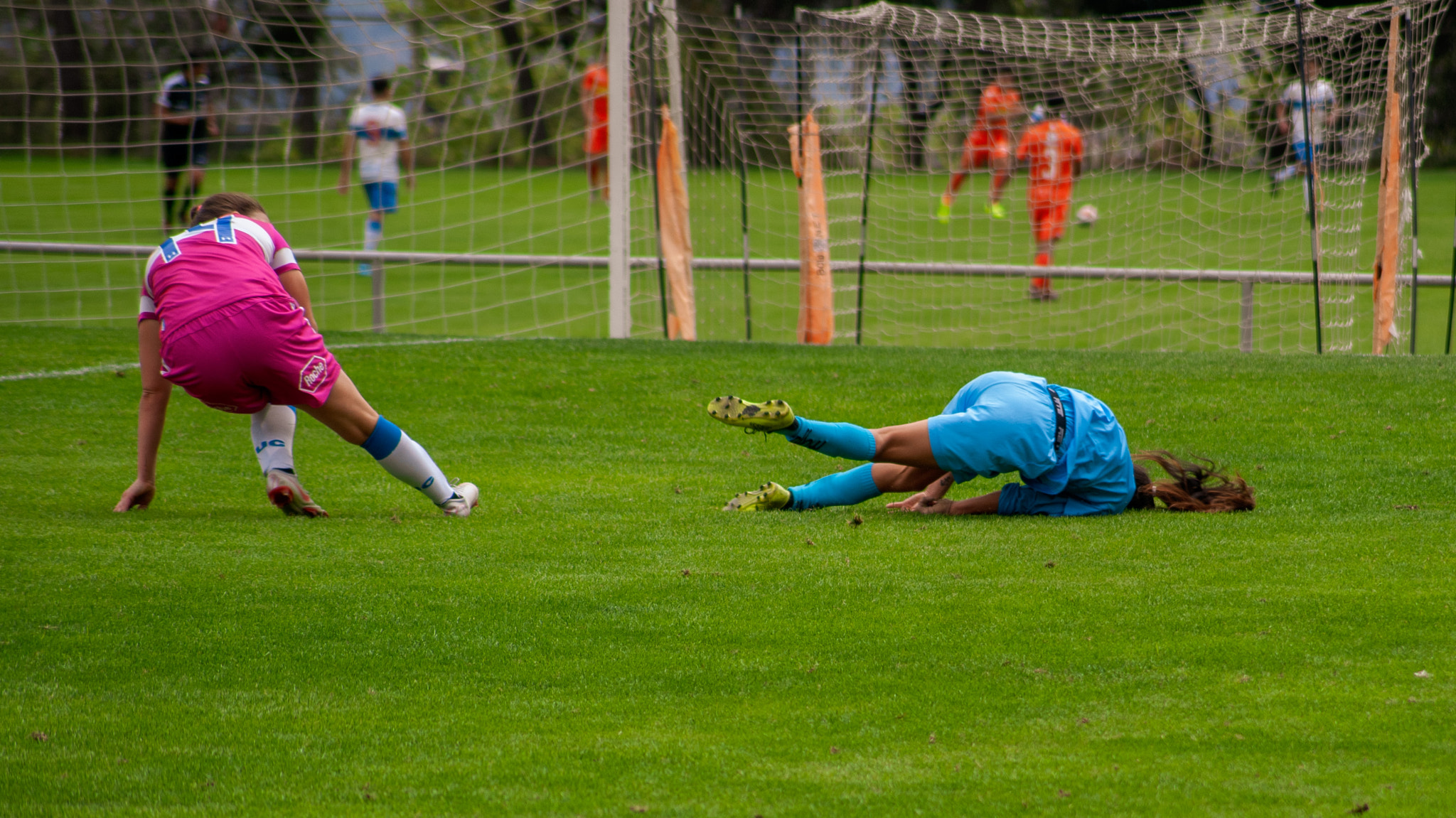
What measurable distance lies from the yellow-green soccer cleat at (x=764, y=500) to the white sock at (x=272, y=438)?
184cm

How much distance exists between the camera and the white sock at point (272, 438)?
5.40 meters

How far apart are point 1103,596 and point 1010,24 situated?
1087cm

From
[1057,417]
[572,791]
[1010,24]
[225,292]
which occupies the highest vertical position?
[1010,24]

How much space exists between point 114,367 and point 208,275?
4702 millimetres

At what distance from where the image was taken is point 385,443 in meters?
5.21

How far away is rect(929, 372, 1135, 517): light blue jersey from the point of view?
503 cm

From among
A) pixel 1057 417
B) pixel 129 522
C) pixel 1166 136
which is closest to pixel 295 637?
pixel 129 522

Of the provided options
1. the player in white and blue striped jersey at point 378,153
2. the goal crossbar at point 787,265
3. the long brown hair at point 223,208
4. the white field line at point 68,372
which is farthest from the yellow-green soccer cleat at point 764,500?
the player in white and blue striped jersey at point 378,153

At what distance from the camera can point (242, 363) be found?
4.89 meters

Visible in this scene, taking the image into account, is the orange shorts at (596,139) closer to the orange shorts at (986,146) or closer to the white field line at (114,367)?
the white field line at (114,367)

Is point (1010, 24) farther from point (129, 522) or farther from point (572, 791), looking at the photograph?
point (572, 791)

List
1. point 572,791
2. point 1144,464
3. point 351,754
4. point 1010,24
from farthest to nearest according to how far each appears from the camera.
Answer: point 1010,24 → point 1144,464 → point 351,754 → point 572,791


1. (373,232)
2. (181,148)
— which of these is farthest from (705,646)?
(181,148)

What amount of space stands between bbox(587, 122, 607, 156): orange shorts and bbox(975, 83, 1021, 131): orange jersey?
12.4 feet
